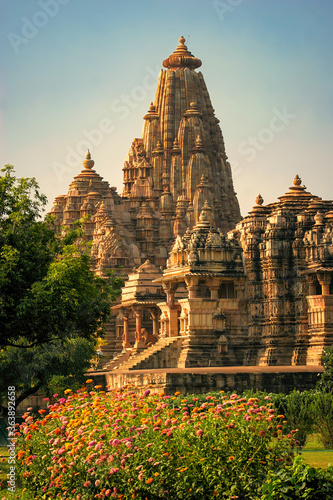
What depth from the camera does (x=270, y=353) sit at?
48.0m

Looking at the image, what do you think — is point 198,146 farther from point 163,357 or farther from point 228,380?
point 228,380

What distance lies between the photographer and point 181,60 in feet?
318

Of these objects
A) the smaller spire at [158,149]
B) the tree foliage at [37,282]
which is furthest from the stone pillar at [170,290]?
the smaller spire at [158,149]

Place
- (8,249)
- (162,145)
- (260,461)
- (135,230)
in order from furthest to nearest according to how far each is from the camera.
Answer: (162,145) → (135,230) → (8,249) → (260,461)

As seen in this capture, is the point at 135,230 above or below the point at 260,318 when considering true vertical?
above

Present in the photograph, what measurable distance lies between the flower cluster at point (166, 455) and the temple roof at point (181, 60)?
79.3 metres

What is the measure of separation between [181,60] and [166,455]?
8134 centimetres

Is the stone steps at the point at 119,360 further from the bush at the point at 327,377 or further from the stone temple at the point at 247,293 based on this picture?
the bush at the point at 327,377

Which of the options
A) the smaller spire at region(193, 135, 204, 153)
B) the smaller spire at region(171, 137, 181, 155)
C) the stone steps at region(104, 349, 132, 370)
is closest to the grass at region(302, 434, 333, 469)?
the stone steps at region(104, 349, 132, 370)

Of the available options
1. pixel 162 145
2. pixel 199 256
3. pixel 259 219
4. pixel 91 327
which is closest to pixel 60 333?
pixel 91 327

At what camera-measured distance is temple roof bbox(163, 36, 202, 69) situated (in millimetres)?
97000

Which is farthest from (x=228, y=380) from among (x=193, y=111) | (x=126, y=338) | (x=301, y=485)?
(x=193, y=111)

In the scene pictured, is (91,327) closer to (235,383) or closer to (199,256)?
(235,383)

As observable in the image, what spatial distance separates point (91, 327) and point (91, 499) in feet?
46.4
